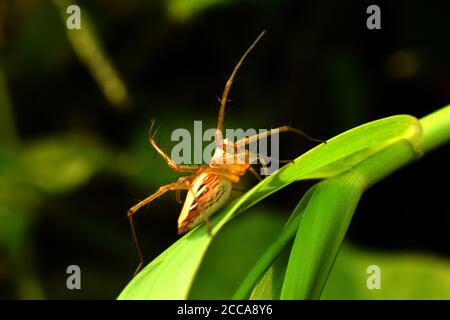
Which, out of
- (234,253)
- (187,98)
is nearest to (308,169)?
(234,253)

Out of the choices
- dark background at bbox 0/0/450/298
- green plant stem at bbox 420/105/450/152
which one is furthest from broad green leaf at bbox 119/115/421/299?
dark background at bbox 0/0/450/298

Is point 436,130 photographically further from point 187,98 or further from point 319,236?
point 187,98

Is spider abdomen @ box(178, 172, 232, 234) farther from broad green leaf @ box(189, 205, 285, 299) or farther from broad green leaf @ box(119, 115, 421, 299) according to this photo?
broad green leaf @ box(189, 205, 285, 299)

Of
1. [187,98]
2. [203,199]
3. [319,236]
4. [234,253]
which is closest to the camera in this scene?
[319,236]

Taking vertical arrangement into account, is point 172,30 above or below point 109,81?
above

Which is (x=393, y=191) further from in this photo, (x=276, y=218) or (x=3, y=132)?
(x=3, y=132)

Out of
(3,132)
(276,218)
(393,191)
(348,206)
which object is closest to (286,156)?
(276,218)
